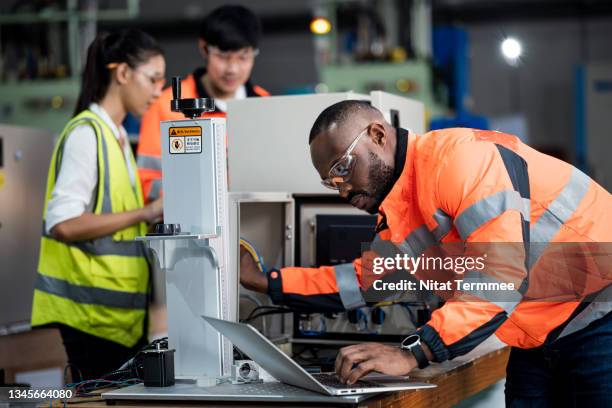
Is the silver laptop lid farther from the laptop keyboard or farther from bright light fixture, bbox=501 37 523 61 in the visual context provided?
bright light fixture, bbox=501 37 523 61

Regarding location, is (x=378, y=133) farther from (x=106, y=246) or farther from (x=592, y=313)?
(x=106, y=246)

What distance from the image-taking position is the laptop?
5.07 feet

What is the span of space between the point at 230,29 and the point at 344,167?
124cm

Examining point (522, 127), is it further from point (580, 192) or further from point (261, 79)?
point (580, 192)

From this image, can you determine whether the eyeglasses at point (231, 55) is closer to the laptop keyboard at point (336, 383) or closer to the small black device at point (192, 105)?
the small black device at point (192, 105)

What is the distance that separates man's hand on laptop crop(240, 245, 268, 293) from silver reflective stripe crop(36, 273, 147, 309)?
1.52ft

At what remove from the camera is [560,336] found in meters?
1.75

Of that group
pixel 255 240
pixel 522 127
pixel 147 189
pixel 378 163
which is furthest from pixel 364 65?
pixel 378 163

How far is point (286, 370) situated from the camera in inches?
63.7

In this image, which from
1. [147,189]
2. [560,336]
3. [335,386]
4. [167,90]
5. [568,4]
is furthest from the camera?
[568,4]

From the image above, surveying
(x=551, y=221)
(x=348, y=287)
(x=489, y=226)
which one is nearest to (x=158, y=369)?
(x=348, y=287)

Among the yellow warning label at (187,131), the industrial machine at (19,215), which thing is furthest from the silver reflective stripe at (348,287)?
the industrial machine at (19,215)

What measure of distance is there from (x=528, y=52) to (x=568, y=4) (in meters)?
0.59

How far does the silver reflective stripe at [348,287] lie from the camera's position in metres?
2.12
